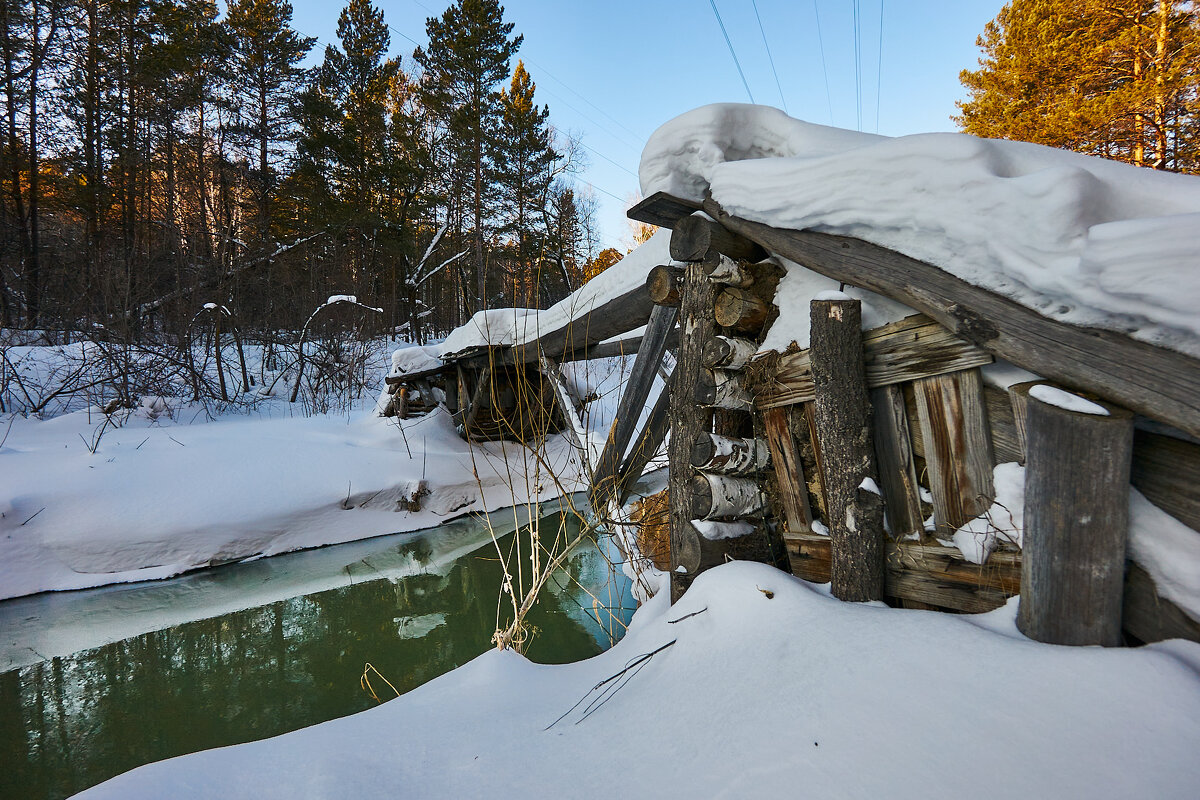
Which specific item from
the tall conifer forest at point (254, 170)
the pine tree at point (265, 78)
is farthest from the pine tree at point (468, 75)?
the pine tree at point (265, 78)

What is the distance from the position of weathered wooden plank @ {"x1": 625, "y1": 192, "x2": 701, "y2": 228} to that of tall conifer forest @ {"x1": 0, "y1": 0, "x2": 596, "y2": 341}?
25.6 ft

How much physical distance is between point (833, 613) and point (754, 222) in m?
1.66

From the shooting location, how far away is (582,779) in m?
1.34

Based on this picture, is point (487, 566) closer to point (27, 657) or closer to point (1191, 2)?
point (27, 657)

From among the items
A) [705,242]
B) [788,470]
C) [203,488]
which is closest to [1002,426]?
[788,470]

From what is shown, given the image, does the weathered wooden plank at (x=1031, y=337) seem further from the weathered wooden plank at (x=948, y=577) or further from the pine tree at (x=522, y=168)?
the pine tree at (x=522, y=168)

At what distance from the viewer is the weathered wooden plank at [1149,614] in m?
1.31

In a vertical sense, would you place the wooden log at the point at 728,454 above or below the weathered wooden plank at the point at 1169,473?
below

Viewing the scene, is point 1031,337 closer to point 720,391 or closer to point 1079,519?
point 1079,519

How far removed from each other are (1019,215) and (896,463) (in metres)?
0.98

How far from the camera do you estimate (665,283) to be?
2943 millimetres

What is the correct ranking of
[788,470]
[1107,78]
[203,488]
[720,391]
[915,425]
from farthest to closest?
[1107,78]
[203,488]
[720,391]
[788,470]
[915,425]

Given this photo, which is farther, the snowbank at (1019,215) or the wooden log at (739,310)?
the wooden log at (739,310)

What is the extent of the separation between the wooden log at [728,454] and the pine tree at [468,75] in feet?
48.9
